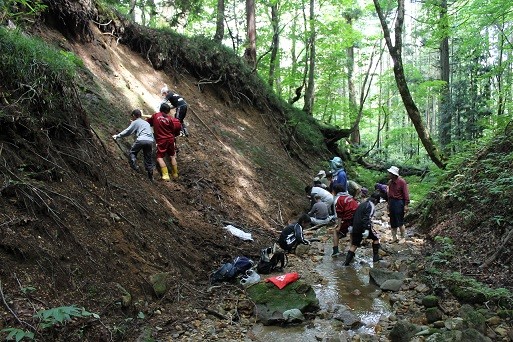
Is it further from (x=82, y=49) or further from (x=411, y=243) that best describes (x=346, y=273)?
(x=82, y=49)

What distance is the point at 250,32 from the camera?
56.9 ft

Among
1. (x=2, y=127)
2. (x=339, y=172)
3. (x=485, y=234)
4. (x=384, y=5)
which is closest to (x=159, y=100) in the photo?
(x=339, y=172)

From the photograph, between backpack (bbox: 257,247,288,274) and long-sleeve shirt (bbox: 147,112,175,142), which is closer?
backpack (bbox: 257,247,288,274)

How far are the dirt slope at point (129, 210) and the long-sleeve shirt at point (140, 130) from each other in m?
0.54

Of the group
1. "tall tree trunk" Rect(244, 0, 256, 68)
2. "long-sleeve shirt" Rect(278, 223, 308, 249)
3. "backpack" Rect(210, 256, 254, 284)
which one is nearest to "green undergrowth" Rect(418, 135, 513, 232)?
"long-sleeve shirt" Rect(278, 223, 308, 249)

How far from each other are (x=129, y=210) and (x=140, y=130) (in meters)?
2.36

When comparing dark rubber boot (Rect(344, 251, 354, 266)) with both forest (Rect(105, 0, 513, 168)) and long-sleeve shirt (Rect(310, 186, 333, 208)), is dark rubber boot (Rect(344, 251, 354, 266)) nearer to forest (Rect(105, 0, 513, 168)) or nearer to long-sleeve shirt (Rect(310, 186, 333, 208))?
long-sleeve shirt (Rect(310, 186, 333, 208))

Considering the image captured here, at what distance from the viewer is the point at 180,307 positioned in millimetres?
5262

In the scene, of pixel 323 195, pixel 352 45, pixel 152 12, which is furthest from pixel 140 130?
pixel 352 45

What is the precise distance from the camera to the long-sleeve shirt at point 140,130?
805 centimetres

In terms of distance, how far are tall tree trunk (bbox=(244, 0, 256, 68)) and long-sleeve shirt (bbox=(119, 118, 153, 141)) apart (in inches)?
390

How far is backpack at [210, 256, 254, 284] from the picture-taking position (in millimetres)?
6355

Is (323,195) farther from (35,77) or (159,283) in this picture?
(35,77)

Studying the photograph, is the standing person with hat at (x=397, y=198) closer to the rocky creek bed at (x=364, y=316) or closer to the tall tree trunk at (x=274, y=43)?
the rocky creek bed at (x=364, y=316)
